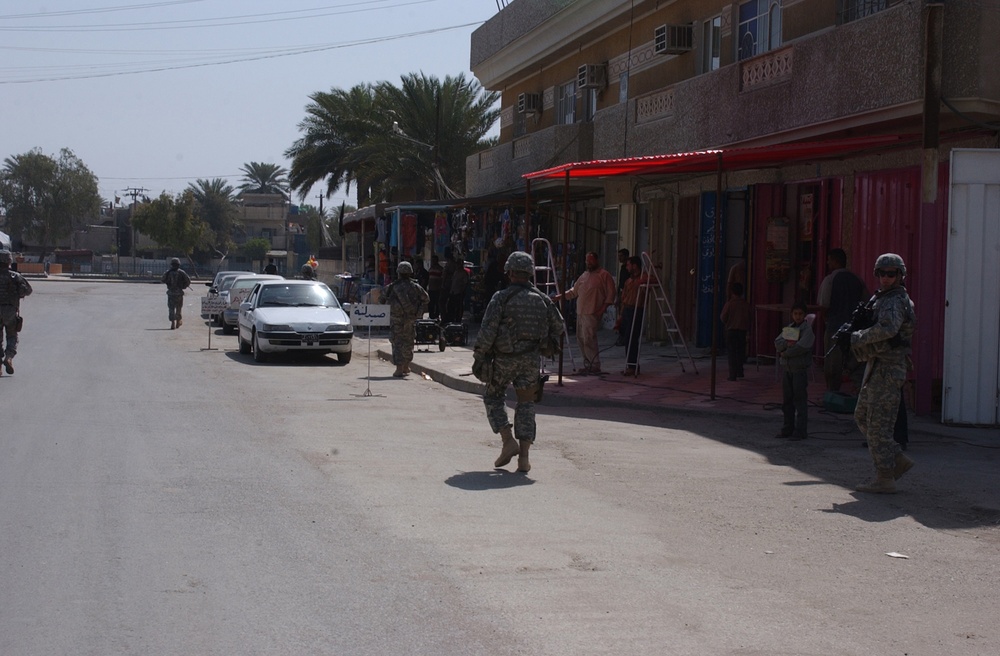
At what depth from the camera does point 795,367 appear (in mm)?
10992

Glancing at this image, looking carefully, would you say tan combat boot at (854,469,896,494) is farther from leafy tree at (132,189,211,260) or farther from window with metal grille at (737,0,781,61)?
leafy tree at (132,189,211,260)

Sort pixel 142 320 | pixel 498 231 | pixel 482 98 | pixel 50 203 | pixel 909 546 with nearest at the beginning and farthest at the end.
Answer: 1. pixel 909 546
2. pixel 498 231
3. pixel 142 320
4. pixel 482 98
5. pixel 50 203

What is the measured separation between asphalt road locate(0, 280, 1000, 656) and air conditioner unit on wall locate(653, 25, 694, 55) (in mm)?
9279

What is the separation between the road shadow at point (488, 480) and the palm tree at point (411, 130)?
29011 mm

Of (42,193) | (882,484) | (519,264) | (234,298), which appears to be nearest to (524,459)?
(519,264)

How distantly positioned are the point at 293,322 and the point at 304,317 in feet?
1.19

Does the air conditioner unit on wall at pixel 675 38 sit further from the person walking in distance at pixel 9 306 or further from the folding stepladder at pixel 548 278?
the person walking in distance at pixel 9 306

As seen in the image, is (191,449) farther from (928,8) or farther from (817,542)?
(928,8)

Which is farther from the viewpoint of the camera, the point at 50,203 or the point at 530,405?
the point at 50,203

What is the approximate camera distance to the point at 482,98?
40.9m

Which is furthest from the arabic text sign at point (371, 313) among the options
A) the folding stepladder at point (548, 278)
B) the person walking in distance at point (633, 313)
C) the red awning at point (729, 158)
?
the person walking in distance at point (633, 313)

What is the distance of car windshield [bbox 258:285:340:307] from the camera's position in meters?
20.3

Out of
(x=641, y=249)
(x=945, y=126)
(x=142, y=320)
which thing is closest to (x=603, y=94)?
(x=641, y=249)

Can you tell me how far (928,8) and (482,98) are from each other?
29.7 metres
